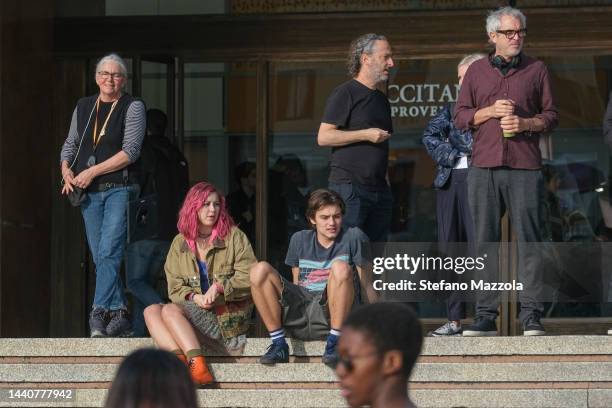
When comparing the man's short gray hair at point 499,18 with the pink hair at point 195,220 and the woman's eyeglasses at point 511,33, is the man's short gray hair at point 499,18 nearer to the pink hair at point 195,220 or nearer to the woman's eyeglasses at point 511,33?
the woman's eyeglasses at point 511,33

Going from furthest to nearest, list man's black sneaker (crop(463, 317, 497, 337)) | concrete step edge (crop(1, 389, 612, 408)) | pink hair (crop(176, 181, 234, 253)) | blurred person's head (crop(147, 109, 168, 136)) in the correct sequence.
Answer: blurred person's head (crop(147, 109, 168, 136)) → pink hair (crop(176, 181, 234, 253)) → man's black sneaker (crop(463, 317, 497, 337)) → concrete step edge (crop(1, 389, 612, 408))

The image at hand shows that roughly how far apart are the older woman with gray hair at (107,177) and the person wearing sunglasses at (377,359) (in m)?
5.04

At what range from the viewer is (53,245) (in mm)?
11203

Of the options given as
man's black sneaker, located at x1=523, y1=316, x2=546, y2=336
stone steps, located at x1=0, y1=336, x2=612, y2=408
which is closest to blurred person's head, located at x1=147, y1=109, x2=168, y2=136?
stone steps, located at x1=0, y1=336, x2=612, y2=408

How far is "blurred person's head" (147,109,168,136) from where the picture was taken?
10562 mm

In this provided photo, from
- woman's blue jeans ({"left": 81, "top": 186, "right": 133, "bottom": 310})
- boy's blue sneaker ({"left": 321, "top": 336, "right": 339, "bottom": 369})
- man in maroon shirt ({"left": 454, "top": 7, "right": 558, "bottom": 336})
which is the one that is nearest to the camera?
boy's blue sneaker ({"left": 321, "top": 336, "right": 339, "bottom": 369})

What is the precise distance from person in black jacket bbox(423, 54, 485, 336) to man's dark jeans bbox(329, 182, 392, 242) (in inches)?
16.4

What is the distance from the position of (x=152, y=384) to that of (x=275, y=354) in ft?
15.8

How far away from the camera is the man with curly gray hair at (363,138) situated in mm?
8469

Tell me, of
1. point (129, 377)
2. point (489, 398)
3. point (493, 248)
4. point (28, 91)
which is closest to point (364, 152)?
point (493, 248)

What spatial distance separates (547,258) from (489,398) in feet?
3.49

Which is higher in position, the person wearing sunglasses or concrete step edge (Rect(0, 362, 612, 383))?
the person wearing sunglasses

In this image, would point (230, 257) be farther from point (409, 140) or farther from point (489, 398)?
point (409, 140)

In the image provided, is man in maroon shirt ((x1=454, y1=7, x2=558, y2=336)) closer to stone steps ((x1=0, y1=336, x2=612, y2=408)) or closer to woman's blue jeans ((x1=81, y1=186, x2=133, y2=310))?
stone steps ((x1=0, y1=336, x2=612, y2=408))
